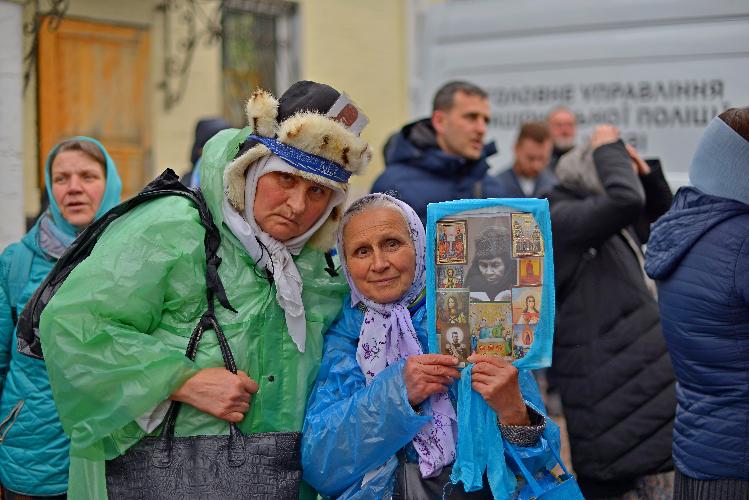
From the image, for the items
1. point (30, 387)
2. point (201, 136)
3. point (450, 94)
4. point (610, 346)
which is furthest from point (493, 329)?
point (201, 136)

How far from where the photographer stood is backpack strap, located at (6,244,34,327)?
350 centimetres

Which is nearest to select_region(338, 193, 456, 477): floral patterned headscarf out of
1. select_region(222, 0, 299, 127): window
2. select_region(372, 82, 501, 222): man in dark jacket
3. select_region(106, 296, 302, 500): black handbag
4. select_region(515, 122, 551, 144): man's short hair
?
select_region(106, 296, 302, 500): black handbag

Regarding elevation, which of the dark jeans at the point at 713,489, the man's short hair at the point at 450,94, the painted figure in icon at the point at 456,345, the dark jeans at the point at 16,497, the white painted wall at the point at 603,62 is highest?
the white painted wall at the point at 603,62

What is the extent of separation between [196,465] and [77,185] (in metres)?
1.68

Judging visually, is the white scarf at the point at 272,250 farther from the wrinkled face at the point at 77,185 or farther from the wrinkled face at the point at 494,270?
the wrinkled face at the point at 77,185

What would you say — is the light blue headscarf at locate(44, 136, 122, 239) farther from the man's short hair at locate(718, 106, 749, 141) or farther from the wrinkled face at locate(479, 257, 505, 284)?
the man's short hair at locate(718, 106, 749, 141)

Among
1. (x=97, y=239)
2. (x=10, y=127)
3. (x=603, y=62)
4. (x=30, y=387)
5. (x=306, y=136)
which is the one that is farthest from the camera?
(x=603, y=62)

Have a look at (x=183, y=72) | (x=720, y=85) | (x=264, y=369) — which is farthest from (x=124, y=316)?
(x=183, y=72)

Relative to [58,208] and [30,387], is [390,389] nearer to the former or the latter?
[30,387]

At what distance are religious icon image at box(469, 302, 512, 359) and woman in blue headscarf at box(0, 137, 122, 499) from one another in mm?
1764

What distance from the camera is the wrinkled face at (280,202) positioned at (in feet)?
8.57

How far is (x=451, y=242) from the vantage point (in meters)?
2.46

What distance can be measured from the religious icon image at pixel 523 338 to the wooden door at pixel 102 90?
5.00m

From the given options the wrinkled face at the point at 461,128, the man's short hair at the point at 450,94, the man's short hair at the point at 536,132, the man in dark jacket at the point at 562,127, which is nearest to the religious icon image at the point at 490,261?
the wrinkled face at the point at 461,128
